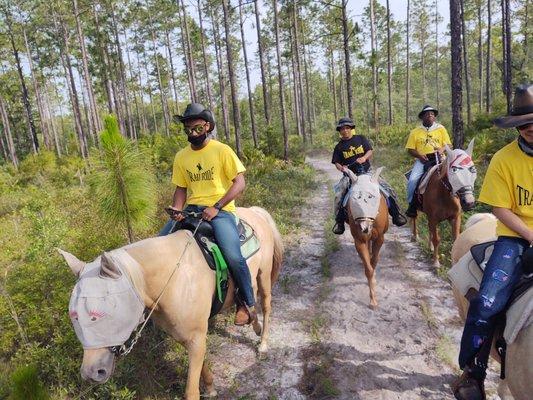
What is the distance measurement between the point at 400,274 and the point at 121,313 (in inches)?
205

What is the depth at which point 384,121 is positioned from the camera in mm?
50125

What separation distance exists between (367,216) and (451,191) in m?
2.03

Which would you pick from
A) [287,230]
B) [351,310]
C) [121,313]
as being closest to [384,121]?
[287,230]

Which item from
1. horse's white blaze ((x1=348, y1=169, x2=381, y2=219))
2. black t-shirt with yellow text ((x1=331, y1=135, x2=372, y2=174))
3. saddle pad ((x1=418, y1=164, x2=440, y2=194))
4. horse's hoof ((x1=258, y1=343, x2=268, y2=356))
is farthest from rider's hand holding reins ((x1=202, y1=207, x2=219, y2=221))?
saddle pad ((x1=418, y1=164, x2=440, y2=194))

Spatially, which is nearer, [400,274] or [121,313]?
[121,313]

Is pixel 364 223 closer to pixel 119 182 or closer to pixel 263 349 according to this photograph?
pixel 263 349

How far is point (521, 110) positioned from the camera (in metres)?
2.51

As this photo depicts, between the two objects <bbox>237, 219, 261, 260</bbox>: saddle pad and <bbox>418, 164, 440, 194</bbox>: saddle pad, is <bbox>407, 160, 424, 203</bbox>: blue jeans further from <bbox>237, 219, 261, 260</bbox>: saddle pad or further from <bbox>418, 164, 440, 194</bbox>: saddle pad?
<bbox>237, 219, 261, 260</bbox>: saddle pad

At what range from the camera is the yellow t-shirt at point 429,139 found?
748cm

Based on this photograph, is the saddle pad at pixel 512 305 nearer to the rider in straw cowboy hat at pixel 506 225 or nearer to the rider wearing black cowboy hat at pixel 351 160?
the rider in straw cowboy hat at pixel 506 225

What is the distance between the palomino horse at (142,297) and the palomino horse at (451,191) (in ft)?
11.7

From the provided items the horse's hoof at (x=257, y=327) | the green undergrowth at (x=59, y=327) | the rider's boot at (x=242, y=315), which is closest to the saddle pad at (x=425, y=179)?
the green undergrowth at (x=59, y=327)

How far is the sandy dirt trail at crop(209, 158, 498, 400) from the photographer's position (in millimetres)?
4027

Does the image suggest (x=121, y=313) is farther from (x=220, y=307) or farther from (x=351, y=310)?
(x=351, y=310)
